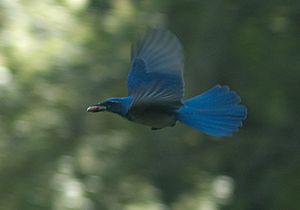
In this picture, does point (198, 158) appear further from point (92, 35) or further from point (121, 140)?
point (92, 35)

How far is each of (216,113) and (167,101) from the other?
108 millimetres

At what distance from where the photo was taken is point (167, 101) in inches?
45.5

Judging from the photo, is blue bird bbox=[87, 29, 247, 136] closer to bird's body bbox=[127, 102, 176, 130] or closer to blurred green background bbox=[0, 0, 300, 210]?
bird's body bbox=[127, 102, 176, 130]

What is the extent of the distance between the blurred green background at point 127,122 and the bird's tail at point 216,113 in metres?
2.57

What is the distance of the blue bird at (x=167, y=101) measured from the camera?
1146 millimetres

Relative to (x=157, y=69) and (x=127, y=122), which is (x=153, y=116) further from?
(x=127, y=122)

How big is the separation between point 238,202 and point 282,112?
0.59 metres

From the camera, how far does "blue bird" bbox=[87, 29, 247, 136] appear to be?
1146mm

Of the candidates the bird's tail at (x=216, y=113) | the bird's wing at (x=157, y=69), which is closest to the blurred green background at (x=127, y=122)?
the bird's wing at (x=157, y=69)

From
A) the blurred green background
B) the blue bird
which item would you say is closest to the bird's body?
the blue bird

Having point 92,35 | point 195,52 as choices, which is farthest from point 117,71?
point 195,52

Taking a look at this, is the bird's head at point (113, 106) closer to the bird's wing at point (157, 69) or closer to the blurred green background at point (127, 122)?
the bird's wing at point (157, 69)

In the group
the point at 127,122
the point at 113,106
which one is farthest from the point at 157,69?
the point at 127,122

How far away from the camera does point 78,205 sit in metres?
4.14
